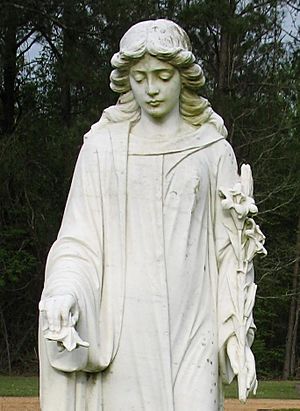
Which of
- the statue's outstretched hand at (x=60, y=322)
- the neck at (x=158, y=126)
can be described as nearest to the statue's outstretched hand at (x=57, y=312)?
the statue's outstretched hand at (x=60, y=322)

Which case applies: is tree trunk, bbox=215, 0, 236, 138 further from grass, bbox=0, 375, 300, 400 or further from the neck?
the neck

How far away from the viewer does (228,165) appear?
5.23m

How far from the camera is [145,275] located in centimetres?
499

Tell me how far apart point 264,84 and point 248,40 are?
1.21 metres

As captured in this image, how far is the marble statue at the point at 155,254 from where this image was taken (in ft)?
16.1

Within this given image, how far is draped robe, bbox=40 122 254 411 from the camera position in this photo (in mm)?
4891

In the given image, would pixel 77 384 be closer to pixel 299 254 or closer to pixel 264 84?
pixel 264 84

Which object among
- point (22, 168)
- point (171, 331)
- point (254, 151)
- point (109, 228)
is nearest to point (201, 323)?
point (171, 331)

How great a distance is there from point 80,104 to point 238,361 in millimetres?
23586

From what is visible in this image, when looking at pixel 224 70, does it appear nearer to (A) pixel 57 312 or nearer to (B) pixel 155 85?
(B) pixel 155 85

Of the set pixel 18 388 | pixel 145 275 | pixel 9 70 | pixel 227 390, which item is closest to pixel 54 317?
pixel 145 275

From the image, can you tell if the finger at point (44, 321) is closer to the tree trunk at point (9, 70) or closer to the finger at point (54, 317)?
the finger at point (54, 317)

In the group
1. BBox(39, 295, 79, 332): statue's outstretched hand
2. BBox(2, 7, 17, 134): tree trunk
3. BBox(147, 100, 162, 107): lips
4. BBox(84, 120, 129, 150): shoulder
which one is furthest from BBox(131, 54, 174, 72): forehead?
BBox(2, 7, 17, 134): tree trunk

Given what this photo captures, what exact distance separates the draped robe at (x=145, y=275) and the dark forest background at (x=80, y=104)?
67.5 feet
